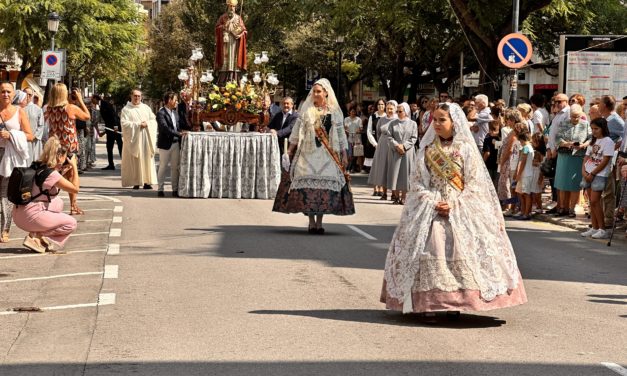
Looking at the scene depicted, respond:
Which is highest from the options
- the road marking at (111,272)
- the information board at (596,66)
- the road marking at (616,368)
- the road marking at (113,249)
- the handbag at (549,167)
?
the information board at (596,66)

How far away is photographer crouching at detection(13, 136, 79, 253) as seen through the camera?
14.7 metres

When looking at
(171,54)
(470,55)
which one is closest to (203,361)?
(470,55)

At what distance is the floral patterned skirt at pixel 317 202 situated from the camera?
16969 millimetres

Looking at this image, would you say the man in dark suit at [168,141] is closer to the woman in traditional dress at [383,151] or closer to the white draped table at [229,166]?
the white draped table at [229,166]

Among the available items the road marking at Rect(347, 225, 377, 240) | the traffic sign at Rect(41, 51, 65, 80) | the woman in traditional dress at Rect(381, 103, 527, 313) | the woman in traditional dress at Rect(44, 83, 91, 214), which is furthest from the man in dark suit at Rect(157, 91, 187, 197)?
the woman in traditional dress at Rect(381, 103, 527, 313)

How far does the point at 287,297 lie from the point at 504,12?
23.3m

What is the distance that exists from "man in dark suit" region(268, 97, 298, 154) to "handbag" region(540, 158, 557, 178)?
5.69 meters

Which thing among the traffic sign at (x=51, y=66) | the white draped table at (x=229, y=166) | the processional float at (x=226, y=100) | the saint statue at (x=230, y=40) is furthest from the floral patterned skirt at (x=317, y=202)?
the traffic sign at (x=51, y=66)

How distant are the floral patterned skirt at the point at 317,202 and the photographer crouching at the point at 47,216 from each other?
124 inches

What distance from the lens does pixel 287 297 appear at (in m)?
11.5

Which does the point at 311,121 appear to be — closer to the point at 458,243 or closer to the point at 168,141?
the point at 458,243

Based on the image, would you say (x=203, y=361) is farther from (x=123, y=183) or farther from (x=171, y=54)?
(x=171, y=54)

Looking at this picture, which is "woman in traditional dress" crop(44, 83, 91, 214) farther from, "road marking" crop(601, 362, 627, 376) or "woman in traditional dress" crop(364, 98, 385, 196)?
"road marking" crop(601, 362, 627, 376)

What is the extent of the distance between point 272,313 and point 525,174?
11.5m
